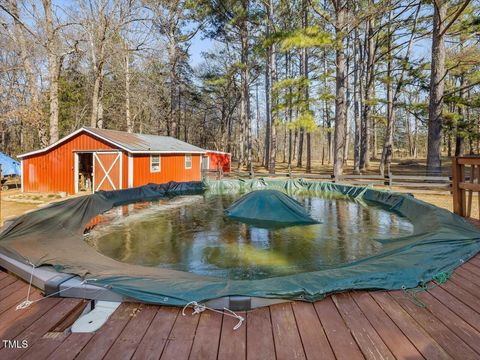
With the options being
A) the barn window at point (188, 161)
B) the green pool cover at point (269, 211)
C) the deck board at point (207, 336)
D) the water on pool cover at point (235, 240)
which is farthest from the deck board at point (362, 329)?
the barn window at point (188, 161)

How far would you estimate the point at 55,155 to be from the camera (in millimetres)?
13750

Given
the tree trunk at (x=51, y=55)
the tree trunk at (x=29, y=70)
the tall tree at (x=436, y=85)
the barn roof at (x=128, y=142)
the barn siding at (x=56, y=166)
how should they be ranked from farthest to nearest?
the tree trunk at (x=51, y=55), the tree trunk at (x=29, y=70), the barn siding at (x=56, y=166), the barn roof at (x=128, y=142), the tall tree at (x=436, y=85)

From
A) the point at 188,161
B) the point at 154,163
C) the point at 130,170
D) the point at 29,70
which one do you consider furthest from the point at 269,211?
the point at 29,70

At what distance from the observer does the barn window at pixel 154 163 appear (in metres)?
14.6

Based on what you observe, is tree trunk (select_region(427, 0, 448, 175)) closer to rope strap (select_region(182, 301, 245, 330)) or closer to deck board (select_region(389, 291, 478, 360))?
deck board (select_region(389, 291, 478, 360))

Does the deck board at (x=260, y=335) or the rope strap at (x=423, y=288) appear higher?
the rope strap at (x=423, y=288)

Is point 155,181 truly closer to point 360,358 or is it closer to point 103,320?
point 103,320

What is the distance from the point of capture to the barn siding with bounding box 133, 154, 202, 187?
13.7 meters

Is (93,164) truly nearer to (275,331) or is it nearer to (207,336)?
(207,336)

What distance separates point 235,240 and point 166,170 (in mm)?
9779

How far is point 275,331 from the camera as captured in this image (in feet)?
7.32

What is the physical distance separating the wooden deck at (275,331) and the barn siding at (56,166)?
39.8ft

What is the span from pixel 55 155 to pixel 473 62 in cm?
1903

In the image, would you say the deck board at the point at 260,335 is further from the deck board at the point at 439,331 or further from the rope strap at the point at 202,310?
the deck board at the point at 439,331
